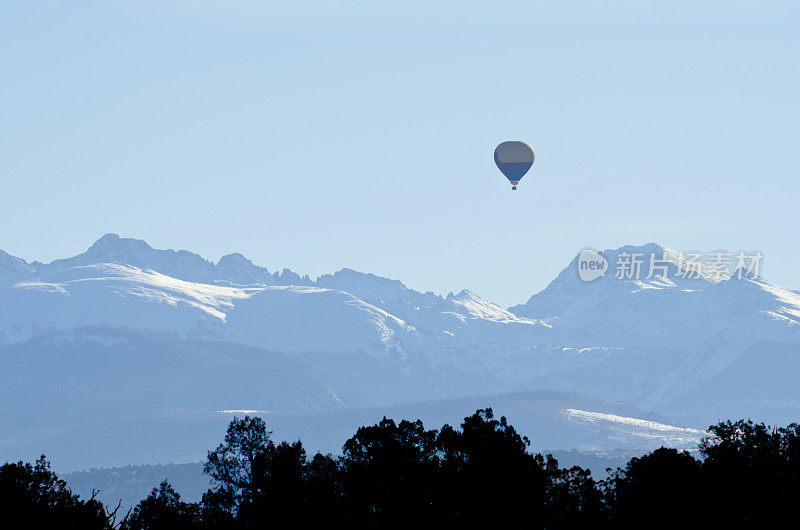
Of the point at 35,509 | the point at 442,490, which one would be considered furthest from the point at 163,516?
the point at 442,490

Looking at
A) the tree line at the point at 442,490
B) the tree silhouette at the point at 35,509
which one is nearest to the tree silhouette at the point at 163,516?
the tree line at the point at 442,490

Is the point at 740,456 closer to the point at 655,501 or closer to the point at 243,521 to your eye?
the point at 655,501

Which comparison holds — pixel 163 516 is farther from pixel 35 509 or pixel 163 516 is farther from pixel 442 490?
pixel 442 490

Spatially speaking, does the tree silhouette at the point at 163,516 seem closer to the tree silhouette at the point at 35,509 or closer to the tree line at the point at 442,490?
the tree line at the point at 442,490

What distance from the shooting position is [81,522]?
8675 centimetres

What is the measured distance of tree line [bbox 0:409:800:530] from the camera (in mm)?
87125

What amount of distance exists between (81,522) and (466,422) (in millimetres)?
28280

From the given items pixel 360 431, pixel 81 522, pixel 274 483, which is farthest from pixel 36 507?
pixel 360 431

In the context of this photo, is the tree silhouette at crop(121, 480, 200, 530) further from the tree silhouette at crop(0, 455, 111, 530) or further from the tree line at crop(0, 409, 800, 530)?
the tree silhouette at crop(0, 455, 111, 530)

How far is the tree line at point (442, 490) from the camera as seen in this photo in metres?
87.1

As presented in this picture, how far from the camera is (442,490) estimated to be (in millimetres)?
93438

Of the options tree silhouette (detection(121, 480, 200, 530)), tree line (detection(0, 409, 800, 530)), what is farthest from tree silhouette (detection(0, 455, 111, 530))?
tree silhouette (detection(121, 480, 200, 530))

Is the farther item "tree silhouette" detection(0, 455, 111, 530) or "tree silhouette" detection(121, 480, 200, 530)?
"tree silhouette" detection(0, 455, 111, 530)

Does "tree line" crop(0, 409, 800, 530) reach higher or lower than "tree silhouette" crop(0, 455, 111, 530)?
higher
